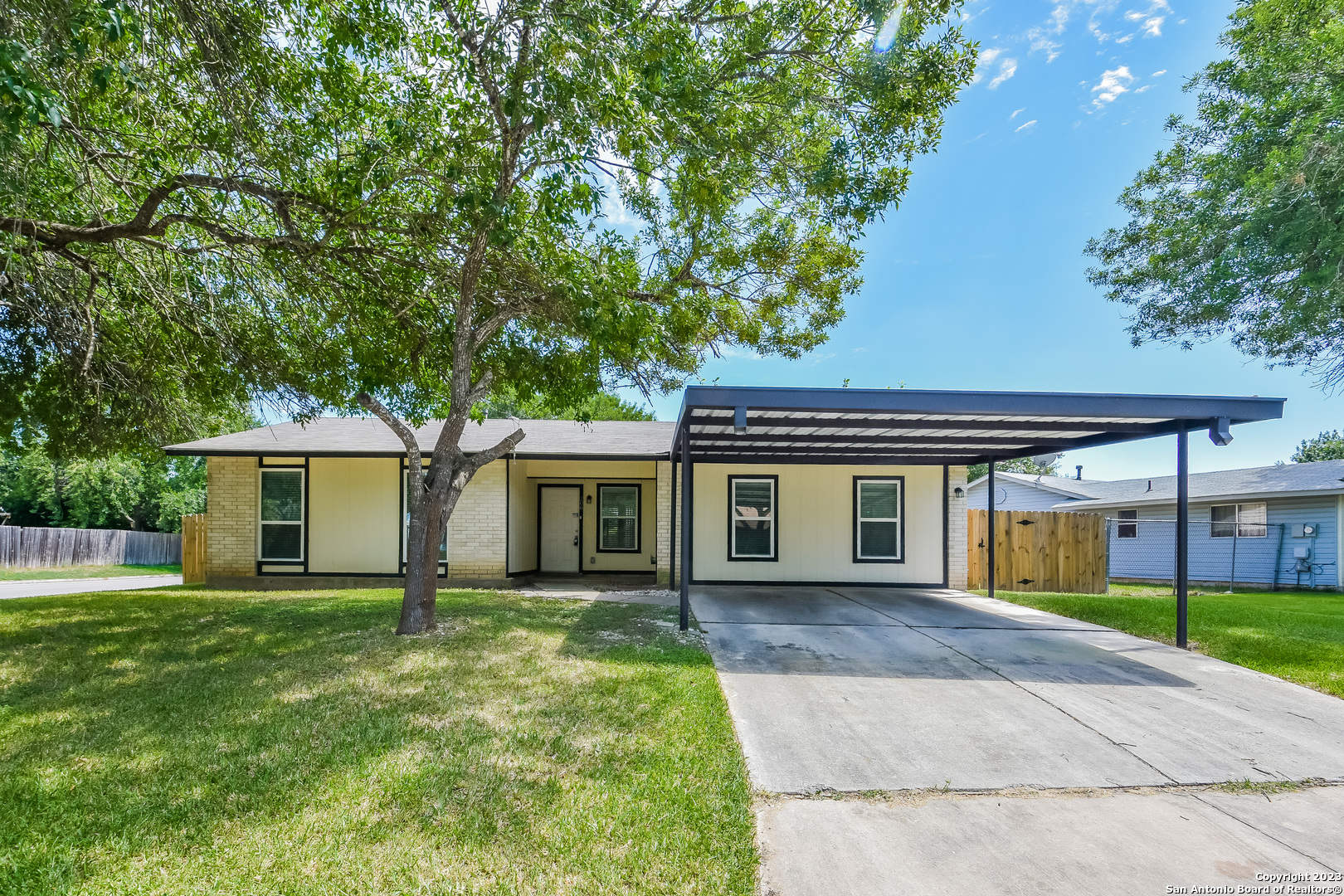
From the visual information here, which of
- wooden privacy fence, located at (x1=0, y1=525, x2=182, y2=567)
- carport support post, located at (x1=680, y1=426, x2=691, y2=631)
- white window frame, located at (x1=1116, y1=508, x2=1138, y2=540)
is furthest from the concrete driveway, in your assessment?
wooden privacy fence, located at (x1=0, y1=525, x2=182, y2=567)

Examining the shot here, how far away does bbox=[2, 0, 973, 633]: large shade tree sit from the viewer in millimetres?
5785

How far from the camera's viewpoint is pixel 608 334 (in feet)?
20.5

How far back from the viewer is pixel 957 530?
12.1 m

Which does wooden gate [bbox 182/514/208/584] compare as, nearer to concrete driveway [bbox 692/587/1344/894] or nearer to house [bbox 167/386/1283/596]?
house [bbox 167/386/1283/596]

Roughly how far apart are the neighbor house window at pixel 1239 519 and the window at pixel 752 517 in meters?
13.0

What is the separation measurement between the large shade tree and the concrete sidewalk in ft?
31.4

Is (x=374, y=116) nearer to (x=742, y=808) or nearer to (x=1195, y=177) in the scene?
(x=742, y=808)

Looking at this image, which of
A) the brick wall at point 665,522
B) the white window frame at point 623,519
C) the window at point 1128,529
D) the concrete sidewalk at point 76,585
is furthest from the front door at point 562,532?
the window at point 1128,529

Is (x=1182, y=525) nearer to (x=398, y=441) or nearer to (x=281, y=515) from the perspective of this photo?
(x=398, y=441)

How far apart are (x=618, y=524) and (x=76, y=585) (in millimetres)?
13670

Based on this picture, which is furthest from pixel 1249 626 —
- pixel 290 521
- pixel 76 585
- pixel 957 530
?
pixel 76 585

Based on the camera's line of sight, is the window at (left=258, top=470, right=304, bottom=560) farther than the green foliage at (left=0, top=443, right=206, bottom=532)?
No

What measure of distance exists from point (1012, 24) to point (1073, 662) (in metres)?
8.12

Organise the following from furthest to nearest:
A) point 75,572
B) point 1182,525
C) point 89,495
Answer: point 89,495 → point 75,572 → point 1182,525
